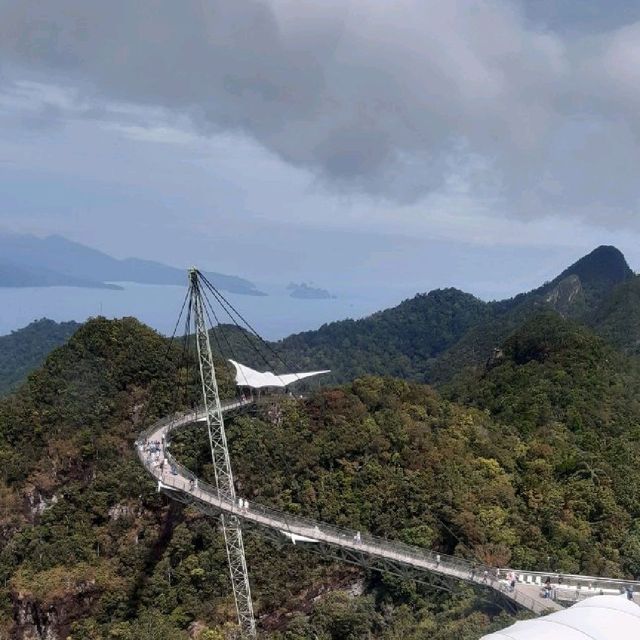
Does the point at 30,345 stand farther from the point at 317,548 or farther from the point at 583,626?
the point at 583,626

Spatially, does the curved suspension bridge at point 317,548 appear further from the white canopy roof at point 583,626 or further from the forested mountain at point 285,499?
the white canopy roof at point 583,626

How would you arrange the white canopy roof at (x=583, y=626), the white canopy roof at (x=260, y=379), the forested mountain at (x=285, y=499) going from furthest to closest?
the white canopy roof at (x=260, y=379) < the forested mountain at (x=285, y=499) < the white canopy roof at (x=583, y=626)

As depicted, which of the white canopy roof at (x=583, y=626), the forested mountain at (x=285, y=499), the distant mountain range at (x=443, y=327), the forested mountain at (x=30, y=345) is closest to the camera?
the white canopy roof at (x=583, y=626)

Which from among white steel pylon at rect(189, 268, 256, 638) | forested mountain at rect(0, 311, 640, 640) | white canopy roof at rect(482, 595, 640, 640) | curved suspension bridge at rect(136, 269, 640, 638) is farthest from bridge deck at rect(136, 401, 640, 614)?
white canopy roof at rect(482, 595, 640, 640)

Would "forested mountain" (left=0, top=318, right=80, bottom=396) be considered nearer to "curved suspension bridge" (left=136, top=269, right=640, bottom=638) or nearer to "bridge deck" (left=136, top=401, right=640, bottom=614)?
"bridge deck" (left=136, top=401, right=640, bottom=614)

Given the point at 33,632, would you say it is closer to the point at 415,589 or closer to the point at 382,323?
the point at 415,589

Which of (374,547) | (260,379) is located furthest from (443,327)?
(374,547)

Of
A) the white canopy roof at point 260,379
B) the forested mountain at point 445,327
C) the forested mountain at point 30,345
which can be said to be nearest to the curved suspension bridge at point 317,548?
the white canopy roof at point 260,379
